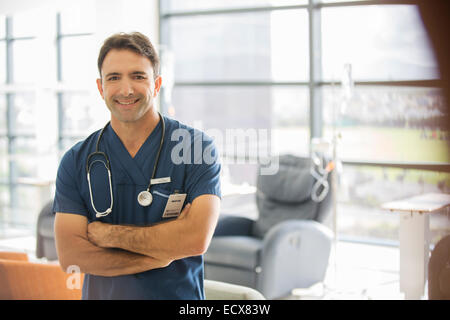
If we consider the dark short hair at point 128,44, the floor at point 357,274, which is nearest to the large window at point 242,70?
the floor at point 357,274

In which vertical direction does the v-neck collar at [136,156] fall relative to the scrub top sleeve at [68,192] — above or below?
above

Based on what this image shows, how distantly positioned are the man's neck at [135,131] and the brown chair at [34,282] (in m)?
0.50

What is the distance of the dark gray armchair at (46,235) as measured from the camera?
390cm

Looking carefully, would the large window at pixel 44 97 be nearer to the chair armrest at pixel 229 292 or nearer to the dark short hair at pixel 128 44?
the chair armrest at pixel 229 292

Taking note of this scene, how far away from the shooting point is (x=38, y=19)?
5.37 metres

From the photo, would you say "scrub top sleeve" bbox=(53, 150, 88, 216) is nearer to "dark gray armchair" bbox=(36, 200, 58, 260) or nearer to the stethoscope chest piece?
the stethoscope chest piece

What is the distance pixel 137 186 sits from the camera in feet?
4.94

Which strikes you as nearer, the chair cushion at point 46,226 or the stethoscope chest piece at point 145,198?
the stethoscope chest piece at point 145,198

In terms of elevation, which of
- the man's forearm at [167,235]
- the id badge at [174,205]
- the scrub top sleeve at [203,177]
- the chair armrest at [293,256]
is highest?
the scrub top sleeve at [203,177]

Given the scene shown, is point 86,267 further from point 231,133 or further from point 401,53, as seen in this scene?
point 231,133

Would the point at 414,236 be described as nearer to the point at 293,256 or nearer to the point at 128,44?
the point at 293,256
